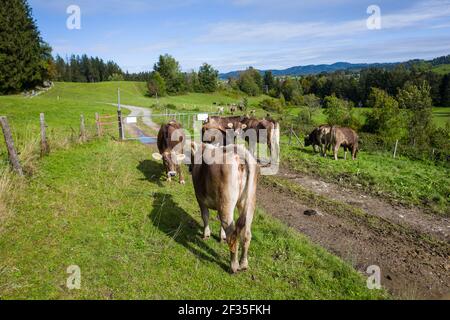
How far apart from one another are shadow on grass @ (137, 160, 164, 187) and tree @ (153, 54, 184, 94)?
7199 cm

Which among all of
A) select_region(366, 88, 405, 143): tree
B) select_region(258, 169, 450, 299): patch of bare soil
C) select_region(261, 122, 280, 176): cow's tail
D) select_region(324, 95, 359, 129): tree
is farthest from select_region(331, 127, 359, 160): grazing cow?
select_region(324, 95, 359, 129): tree

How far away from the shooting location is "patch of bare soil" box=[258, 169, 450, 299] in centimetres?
584

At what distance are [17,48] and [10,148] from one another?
41.7m

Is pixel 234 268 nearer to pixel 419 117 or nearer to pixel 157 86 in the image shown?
pixel 419 117

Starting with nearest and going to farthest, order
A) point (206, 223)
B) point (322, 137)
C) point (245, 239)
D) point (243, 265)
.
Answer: point (245, 239)
point (243, 265)
point (206, 223)
point (322, 137)

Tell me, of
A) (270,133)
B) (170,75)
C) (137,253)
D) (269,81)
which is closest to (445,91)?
(269,81)

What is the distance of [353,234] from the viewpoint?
301 inches

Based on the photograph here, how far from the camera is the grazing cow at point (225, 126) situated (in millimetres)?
15430

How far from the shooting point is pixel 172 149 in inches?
411

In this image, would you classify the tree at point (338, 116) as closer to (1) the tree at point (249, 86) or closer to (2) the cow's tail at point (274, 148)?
(2) the cow's tail at point (274, 148)

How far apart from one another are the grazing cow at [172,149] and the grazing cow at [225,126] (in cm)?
339

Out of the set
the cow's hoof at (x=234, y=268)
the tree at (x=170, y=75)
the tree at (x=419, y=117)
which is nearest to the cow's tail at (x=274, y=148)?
the cow's hoof at (x=234, y=268)
